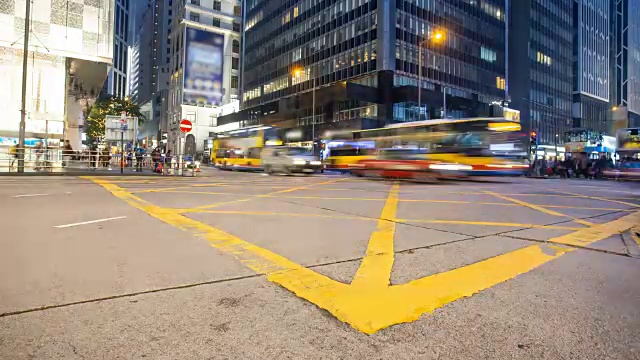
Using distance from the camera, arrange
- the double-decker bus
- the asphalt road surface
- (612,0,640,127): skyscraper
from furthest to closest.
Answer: (612,0,640,127): skyscraper → the double-decker bus → the asphalt road surface

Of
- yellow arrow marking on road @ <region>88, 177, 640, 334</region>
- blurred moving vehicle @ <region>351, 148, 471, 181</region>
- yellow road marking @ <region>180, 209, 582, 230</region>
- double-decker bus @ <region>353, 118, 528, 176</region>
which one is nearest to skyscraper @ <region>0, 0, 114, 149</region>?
blurred moving vehicle @ <region>351, 148, 471, 181</region>

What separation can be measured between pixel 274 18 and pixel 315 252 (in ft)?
232

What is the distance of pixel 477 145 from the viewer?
61.1ft

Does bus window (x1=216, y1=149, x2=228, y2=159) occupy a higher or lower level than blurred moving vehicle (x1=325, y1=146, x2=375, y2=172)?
higher

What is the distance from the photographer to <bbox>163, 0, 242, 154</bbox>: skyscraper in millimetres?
71750

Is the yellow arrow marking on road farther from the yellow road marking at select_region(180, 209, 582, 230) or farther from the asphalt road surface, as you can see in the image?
the yellow road marking at select_region(180, 209, 582, 230)

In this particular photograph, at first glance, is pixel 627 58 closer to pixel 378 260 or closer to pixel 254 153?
pixel 254 153

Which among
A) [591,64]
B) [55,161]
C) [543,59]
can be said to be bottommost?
[55,161]

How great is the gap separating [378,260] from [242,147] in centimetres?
3146

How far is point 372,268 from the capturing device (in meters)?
3.84

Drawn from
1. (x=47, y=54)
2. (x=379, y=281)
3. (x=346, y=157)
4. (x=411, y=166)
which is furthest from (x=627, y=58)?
(x=379, y=281)

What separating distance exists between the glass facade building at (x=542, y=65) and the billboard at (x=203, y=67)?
54.1 metres

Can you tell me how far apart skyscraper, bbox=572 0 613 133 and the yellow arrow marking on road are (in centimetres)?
9488

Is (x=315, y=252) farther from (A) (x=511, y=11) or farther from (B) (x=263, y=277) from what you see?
(A) (x=511, y=11)
